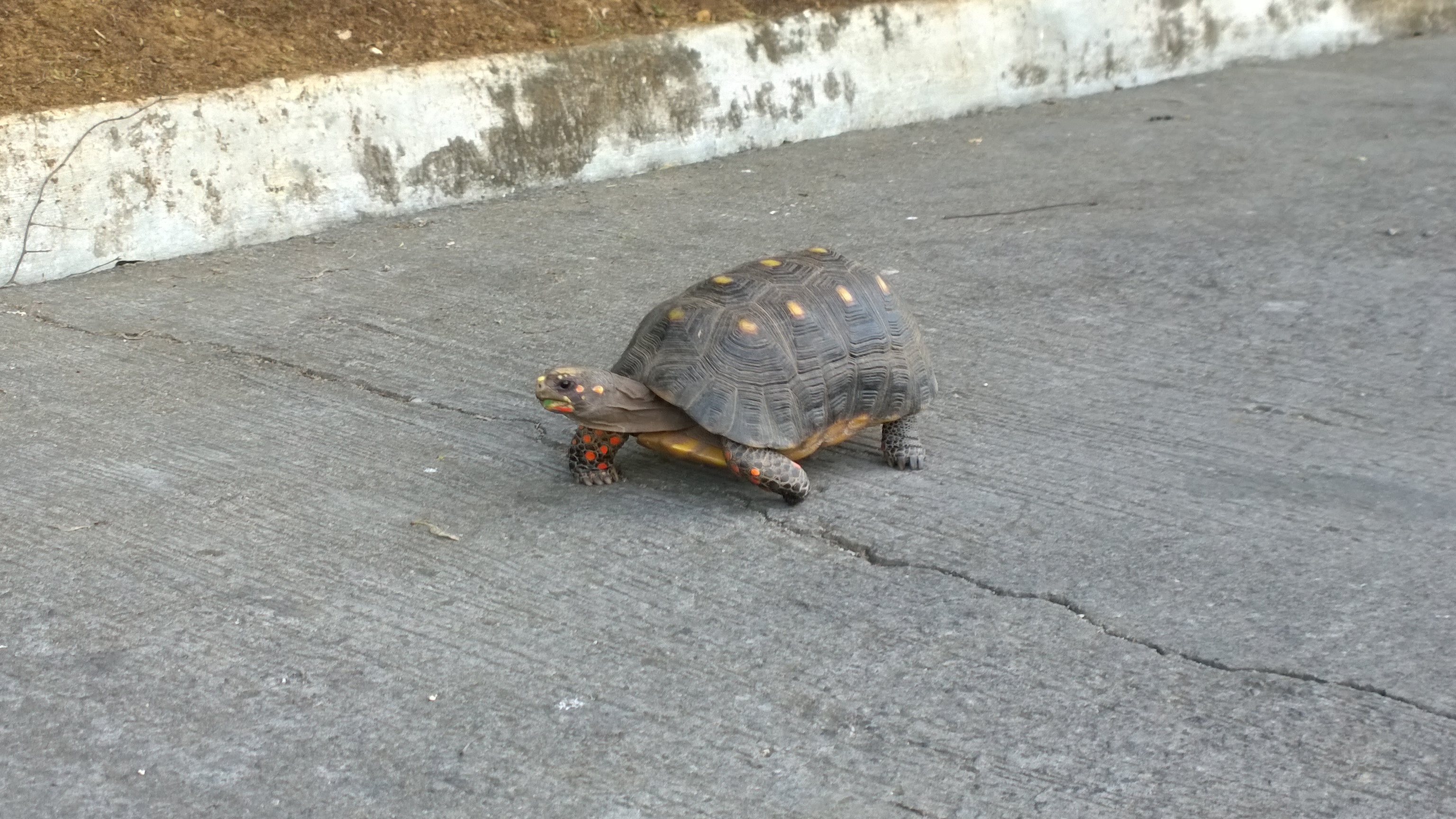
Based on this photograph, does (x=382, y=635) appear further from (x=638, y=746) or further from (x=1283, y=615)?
(x=1283, y=615)

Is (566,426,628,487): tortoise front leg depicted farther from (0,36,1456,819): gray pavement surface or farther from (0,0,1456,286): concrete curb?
(0,0,1456,286): concrete curb

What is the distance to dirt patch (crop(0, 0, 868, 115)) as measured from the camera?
6.14 m

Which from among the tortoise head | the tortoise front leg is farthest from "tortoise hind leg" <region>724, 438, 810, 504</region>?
the tortoise front leg

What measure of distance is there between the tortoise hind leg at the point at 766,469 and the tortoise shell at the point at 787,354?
3 cm

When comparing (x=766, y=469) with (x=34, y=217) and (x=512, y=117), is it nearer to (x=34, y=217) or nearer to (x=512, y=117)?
(x=34, y=217)

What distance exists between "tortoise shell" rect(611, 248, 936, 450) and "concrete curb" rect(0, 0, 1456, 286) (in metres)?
3.10

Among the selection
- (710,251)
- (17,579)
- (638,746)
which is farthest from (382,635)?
(710,251)

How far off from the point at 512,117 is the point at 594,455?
3.66 metres

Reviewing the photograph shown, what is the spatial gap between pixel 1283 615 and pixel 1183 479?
81cm

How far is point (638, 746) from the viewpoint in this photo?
2.82m

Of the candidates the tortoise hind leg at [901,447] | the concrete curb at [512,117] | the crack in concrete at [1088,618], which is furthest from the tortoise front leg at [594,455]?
the concrete curb at [512,117]

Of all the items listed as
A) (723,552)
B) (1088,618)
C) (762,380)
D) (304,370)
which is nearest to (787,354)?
(762,380)

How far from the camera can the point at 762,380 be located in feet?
12.6

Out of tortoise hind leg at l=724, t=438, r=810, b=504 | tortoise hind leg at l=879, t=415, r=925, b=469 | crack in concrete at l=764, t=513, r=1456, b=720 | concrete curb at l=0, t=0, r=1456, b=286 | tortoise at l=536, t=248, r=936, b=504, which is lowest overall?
crack in concrete at l=764, t=513, r=1456, b=720
